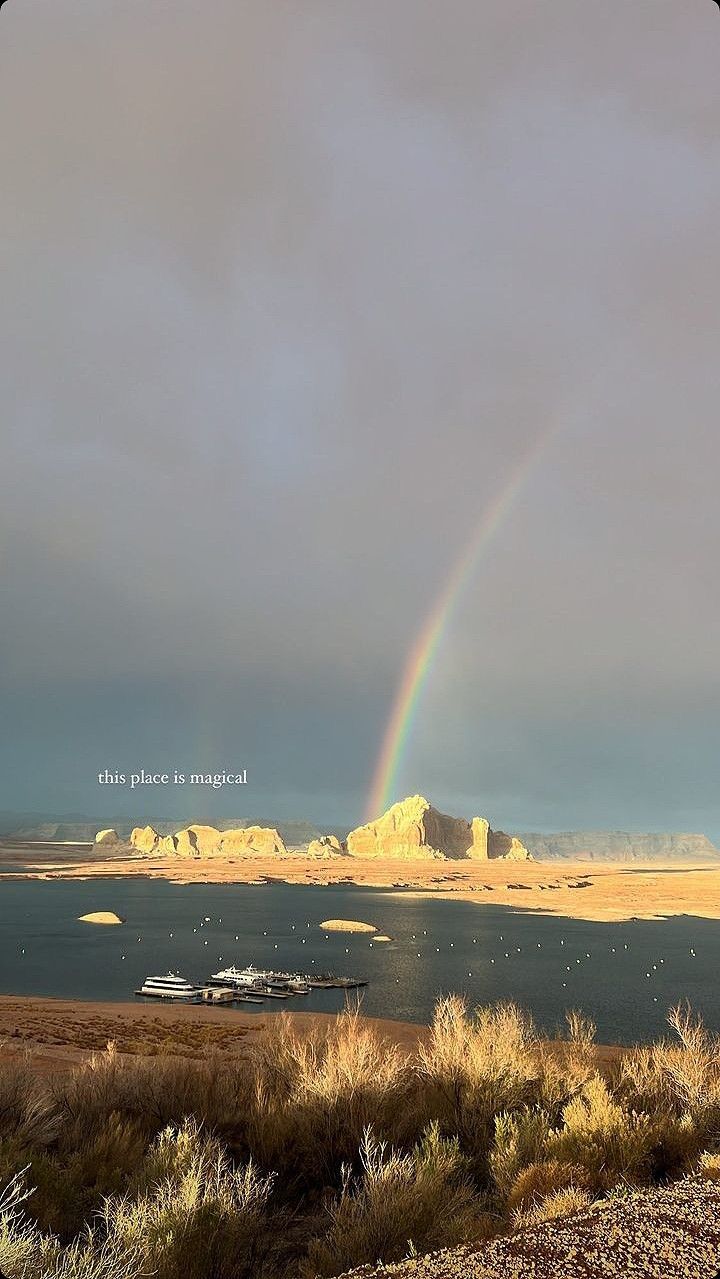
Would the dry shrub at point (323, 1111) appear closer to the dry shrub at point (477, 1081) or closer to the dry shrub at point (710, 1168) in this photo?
the dry shrub at point (477, 1081)

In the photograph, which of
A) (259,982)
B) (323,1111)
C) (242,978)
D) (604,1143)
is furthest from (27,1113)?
(242,978)

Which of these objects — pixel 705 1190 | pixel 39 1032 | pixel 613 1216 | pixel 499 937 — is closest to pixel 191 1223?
pixel 613 1216

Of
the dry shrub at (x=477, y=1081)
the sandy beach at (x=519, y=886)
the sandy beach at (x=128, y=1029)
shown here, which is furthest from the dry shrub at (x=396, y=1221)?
the sandy beach at (x=519, y=886)

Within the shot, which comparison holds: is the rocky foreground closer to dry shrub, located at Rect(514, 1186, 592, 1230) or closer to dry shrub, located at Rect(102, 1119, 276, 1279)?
dry shrub, located at Rect(514, 1186, 592, 1230)

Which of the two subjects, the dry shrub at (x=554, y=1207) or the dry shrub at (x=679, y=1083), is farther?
the dry shrub at (x=679, y=1083)

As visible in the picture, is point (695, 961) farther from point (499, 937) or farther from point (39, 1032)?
point (39, 1032)

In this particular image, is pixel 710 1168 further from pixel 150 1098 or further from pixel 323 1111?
pixel 150 1098
